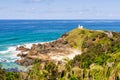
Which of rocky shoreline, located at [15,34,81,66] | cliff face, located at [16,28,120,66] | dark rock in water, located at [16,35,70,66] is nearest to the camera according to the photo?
rocky shoreline, located at [15,34,81,66]

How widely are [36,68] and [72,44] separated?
63.8 meters

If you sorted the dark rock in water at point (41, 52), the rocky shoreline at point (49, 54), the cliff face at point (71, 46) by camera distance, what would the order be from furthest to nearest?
the cliff face at point (71, 46), the dark rock in water at point (41, 52), the rocky shoreline at point (49, 54)

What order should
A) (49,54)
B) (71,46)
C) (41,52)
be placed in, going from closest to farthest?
1. (49,54)
2. (41,52)
3. (71,46)

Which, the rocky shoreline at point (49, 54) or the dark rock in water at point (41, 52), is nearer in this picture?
the rocky shoreline at point (49, 54)

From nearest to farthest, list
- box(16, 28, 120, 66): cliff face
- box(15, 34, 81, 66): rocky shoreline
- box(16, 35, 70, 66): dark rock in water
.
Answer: box(15, 34, 81, 66): rocky shoreline, box(16, 35, 70, 66): dark rock in water, box(16, 28, 120, 66): cliff face

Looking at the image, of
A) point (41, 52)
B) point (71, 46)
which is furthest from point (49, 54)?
point (71, 46)

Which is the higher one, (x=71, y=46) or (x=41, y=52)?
(x=71, y=46)

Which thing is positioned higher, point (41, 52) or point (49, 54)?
Answer: point (41, 52)

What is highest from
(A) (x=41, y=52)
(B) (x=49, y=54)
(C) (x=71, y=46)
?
(C) (x=71, y=46)

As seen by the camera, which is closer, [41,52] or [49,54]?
[49,54]

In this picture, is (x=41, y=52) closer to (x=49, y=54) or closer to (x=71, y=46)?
(x=49, y=54)

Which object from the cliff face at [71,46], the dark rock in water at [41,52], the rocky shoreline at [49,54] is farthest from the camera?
the cliff face at [71,46]

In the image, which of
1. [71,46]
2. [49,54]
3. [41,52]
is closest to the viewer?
[49,54]

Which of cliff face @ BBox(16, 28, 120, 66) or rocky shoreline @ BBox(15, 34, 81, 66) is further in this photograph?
cliff face @ BBox(16, 28, 120, 66)
